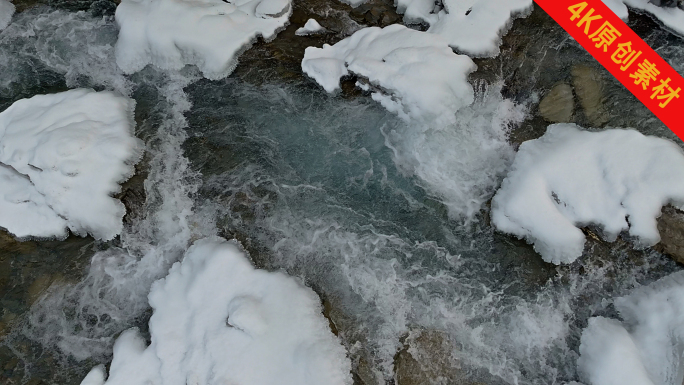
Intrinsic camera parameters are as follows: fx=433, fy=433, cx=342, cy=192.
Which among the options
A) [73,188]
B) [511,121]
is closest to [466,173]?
[511,121]

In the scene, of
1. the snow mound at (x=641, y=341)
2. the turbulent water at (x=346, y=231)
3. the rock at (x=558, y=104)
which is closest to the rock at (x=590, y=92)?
the rock at (x=558, y=104)

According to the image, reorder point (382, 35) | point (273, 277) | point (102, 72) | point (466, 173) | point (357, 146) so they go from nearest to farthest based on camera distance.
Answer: point (273, 277)
point (466, 173)
point (357, 146)
point (382, 35)
point (102, 72)

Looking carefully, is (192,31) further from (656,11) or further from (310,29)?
(656,11)

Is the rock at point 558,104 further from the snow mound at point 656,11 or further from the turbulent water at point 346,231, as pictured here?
the snow mound at point 656,11

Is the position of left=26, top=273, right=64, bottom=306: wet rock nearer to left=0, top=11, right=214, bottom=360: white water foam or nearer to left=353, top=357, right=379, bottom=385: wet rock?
left=0, top=11, right=214, bottom=360: white water foam

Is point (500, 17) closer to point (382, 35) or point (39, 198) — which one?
point (382, 35)

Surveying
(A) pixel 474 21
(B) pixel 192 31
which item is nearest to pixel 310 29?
(B) pixel 192 31
